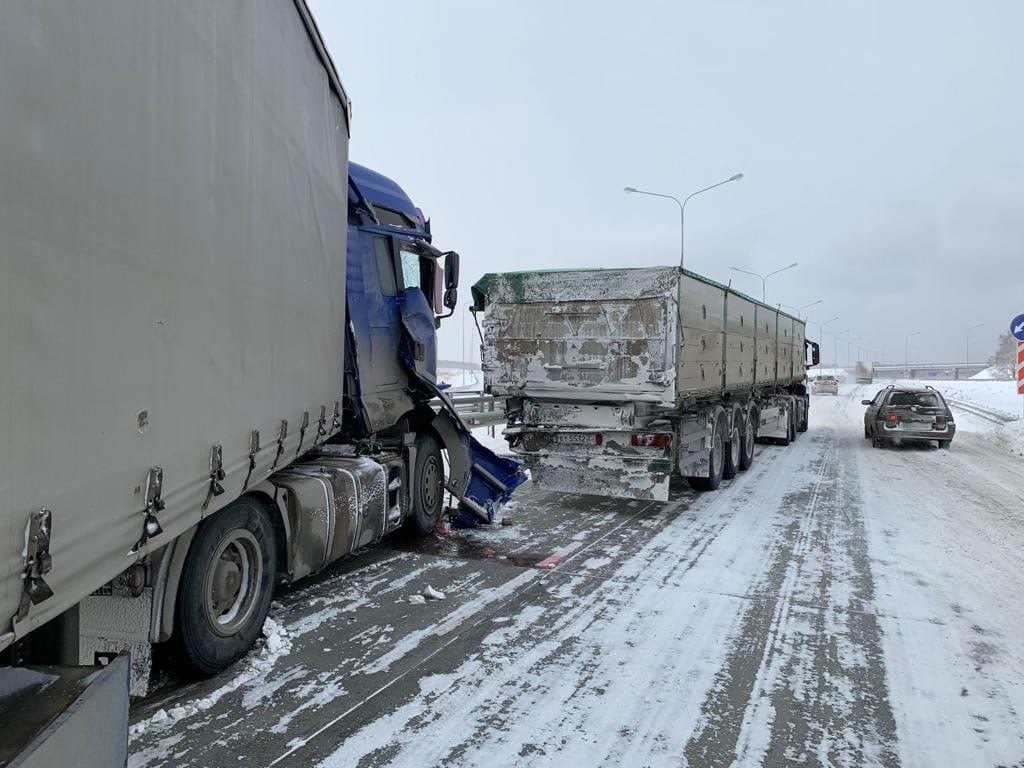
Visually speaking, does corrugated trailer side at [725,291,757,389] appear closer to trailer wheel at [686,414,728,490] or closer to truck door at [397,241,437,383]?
trailer wheel at [686,414,728,490]

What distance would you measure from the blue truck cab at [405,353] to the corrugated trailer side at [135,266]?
1.95m

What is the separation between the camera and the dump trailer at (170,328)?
5.89 feet

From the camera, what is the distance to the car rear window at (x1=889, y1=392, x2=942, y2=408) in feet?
52.5

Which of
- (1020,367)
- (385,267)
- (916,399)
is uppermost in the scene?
(385,267)

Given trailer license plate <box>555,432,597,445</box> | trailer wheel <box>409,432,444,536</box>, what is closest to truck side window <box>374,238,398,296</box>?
trailer wheel <box>409,432,444,536</box>

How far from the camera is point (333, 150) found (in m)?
5.18

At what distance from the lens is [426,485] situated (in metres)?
7.44

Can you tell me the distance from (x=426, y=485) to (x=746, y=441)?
7.25 metres

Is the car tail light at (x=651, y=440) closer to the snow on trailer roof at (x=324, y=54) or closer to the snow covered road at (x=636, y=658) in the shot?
the snow covered road at (x=636, y=658)

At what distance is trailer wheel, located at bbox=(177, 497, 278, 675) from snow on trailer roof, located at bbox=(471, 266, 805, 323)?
18.2 ft

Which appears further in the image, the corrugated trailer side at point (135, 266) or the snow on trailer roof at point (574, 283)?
the snow on trailer roof at point (574, 283)

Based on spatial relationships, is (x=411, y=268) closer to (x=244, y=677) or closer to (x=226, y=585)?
(x=226, y=585)

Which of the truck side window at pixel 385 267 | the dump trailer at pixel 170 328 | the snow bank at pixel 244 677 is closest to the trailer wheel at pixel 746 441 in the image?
the truck side window at pixel 385 267

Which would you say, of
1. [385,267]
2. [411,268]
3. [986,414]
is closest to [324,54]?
[385,267]
